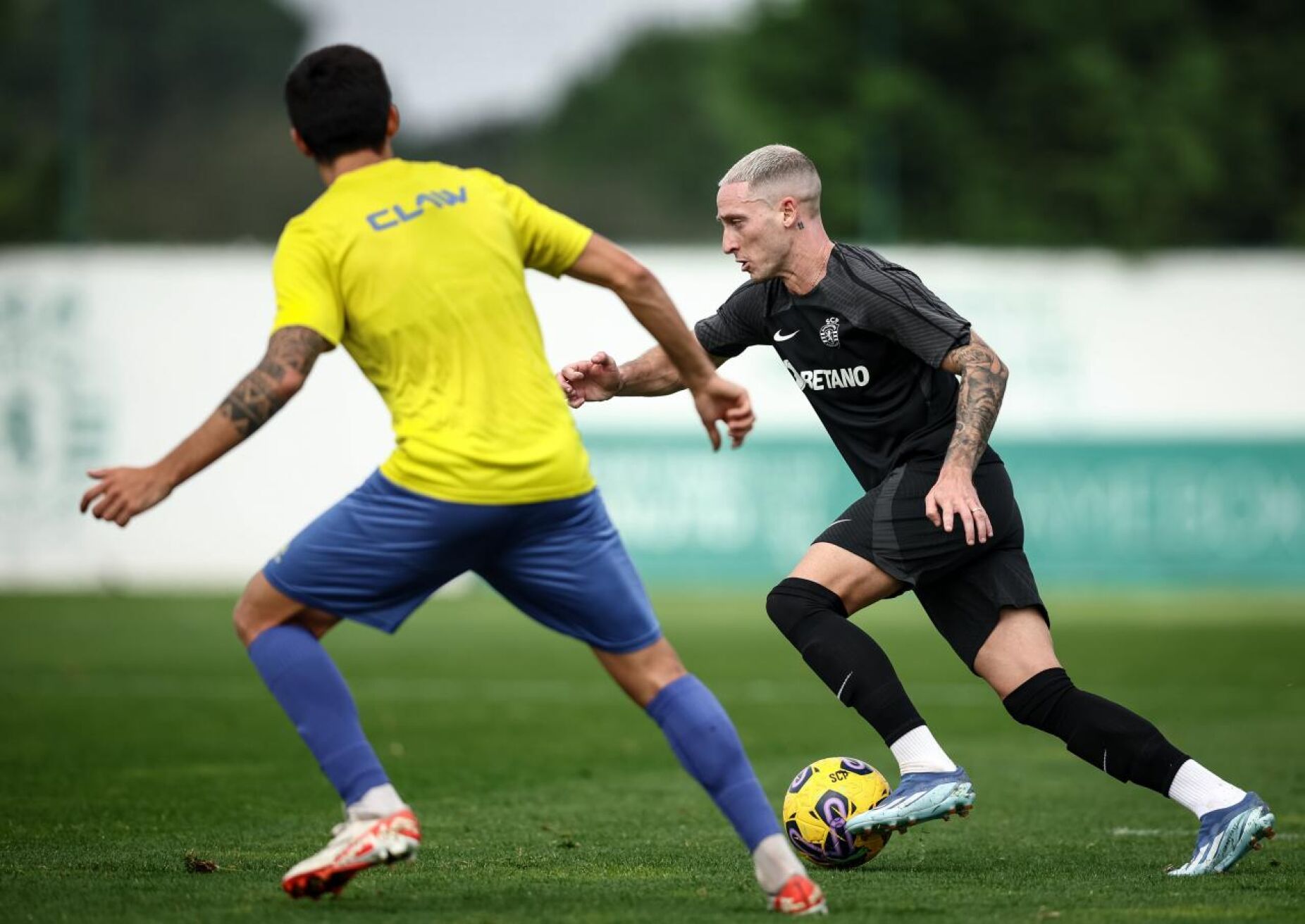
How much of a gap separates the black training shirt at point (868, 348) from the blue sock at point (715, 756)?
62.4 inches

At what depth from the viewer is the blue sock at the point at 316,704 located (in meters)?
5.10

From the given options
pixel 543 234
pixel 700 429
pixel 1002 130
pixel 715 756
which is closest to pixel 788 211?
pixel 543 234

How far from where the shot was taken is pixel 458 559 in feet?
16.6

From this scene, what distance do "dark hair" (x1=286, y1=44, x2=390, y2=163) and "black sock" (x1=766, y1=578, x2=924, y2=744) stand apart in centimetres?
205

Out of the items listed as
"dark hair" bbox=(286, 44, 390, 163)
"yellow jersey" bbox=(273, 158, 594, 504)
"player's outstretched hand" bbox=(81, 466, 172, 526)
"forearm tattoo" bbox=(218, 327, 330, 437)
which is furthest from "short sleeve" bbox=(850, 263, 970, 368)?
"player's outstretched hand" bbox=(81, 466, 172, 526)

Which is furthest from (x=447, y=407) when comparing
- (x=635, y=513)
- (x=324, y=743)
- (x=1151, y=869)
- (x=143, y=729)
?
(x=635, y=513)

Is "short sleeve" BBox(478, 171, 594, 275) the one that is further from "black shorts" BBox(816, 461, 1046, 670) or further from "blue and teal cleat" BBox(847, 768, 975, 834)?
"blue and teal cleat" BBox(847, 768, 975, 834)

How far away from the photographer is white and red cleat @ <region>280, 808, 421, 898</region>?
16.4 ft

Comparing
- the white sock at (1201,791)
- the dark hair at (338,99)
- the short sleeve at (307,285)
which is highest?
the dark hair at (338,99)

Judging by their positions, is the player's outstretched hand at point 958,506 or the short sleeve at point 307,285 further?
the player's outstretched hand at point 958,506

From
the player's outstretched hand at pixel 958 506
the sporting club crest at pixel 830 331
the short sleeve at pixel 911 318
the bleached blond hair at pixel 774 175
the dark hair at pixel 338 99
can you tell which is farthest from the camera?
the sporting club crest at pixel 830 331

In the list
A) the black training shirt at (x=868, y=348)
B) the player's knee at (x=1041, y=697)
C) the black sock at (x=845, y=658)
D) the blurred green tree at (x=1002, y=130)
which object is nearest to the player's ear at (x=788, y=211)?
the black training shirt at (x=868, y=348)

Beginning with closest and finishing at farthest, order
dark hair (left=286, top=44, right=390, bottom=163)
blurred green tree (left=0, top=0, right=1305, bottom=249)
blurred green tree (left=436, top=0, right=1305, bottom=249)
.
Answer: dark hair (left=286, top=44, right=390, bottom=163) < blurred green tree (left=0, top=0, right=1305, bottom=249) < blurred green tree (left=436, top=0, right=1305, bottom=249)

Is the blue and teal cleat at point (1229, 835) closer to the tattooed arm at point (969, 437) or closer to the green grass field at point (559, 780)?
the green grass field at point (559, 780)
